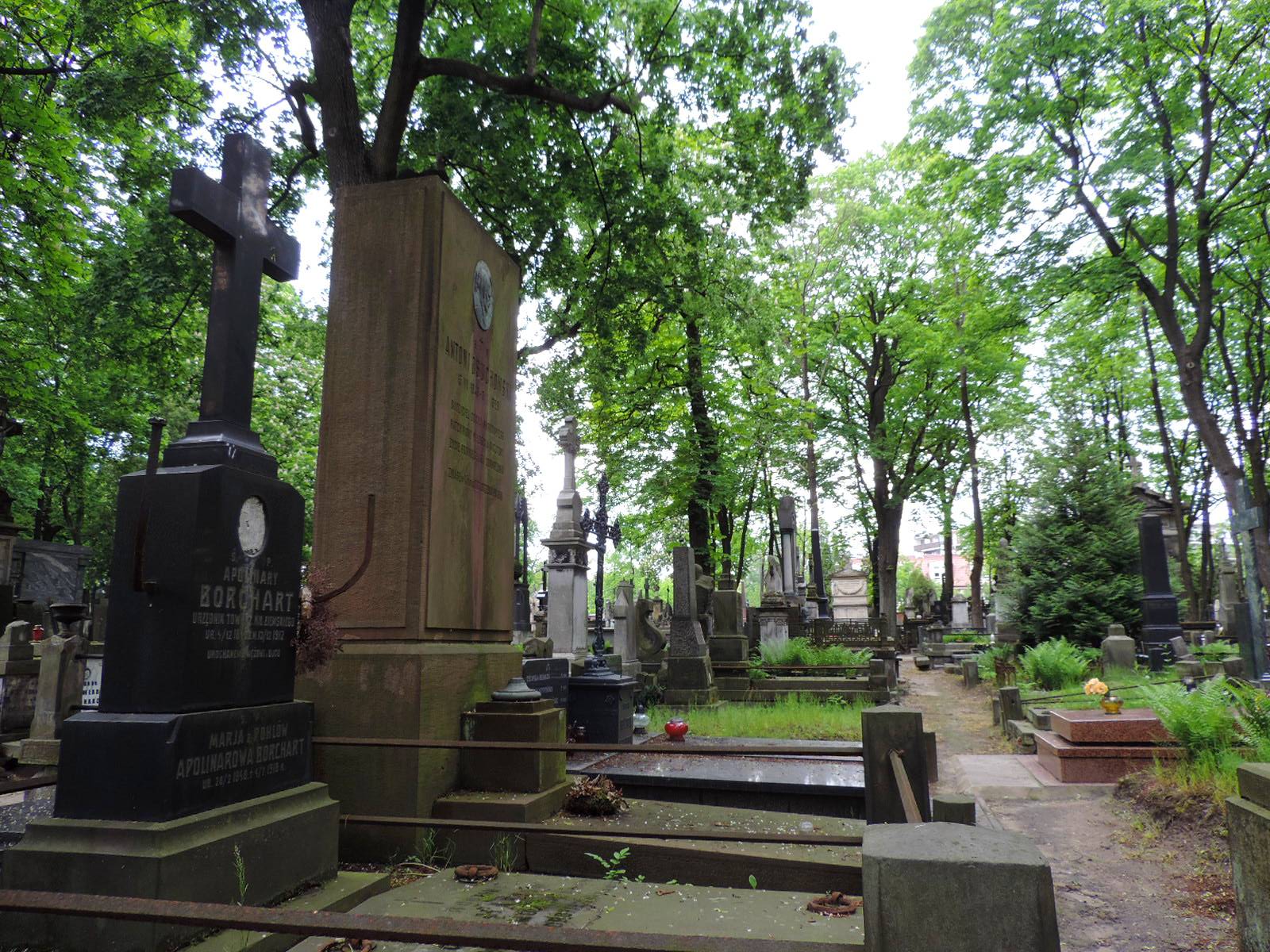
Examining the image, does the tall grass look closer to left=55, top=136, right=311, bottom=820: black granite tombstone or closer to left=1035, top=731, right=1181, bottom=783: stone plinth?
left=1035, top=731, right=1181, bottom=783: stone plinth

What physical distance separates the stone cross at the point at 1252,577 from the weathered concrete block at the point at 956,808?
475 inches

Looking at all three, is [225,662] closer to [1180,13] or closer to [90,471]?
[1180,13]

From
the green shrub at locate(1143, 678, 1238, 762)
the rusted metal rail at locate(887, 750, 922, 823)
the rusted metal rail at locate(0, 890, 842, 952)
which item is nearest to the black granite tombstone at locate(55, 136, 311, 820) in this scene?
the rusted metal rail at locate(0, 890, 842, 952)

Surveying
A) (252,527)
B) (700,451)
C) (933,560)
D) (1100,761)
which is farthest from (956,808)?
(933,560)

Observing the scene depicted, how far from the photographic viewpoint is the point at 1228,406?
1054 inches

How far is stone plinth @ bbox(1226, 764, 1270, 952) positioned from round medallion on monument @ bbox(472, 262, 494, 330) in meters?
5.67

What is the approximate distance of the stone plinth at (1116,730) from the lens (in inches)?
322

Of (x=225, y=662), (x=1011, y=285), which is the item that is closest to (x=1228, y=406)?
(x=1011, y=285)

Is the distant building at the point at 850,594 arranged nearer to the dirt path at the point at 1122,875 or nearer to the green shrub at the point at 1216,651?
the green shrub at the point at 1216,651

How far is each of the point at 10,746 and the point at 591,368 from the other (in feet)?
35.9

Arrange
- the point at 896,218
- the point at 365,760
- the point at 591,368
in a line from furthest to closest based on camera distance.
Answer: the point at 896,218 → the point at 591,368 → the point at 365,760

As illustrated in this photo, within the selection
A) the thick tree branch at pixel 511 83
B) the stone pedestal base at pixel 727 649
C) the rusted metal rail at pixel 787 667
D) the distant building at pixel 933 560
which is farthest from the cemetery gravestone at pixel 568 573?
the distant building at pixel 933 560

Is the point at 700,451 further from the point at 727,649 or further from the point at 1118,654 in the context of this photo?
the point at 1118,654

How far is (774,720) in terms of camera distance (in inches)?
456
